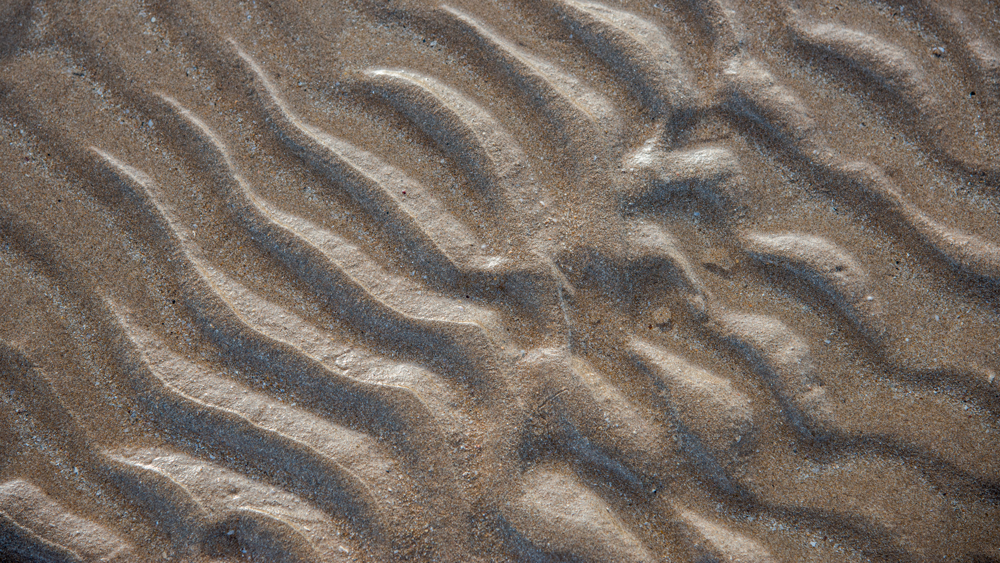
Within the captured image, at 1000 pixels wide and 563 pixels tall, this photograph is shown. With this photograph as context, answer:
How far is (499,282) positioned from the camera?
1842 millimetres

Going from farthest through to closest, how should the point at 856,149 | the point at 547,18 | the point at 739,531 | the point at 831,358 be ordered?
1. the point at 547,18
2. the point at 856,149
3. the point at 831,358
4. the point at 739,531

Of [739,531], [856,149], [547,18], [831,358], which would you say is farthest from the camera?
[547,18]

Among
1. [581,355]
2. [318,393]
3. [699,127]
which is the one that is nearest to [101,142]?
[318,393]

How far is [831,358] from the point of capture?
179 centimetres

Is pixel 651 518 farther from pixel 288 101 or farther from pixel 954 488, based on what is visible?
pixel 288 101

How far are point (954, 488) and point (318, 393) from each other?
6.60ft

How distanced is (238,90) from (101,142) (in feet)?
1.68

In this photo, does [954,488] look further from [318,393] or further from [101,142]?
[101,142]

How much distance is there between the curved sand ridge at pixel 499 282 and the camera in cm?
170

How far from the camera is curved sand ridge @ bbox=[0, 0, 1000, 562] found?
5.58ft

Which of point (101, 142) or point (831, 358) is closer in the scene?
point (831, 358)

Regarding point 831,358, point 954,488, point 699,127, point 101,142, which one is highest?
point 101,142

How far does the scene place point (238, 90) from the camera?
2.00 metres

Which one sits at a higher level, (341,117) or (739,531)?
(341,117)
